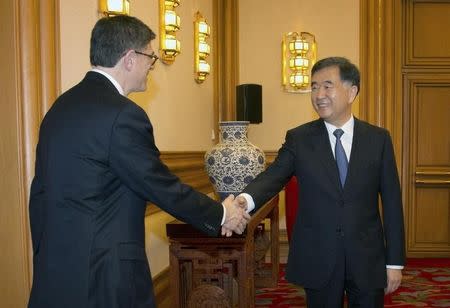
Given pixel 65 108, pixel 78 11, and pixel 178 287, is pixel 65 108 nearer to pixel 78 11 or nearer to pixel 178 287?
pixel 78 11

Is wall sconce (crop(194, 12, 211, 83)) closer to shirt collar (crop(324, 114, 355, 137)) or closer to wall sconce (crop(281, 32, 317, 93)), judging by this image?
wall sconce (crop(281, 32, 317, 93))

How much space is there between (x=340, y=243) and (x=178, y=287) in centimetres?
113

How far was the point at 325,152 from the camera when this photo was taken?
2.39 metres

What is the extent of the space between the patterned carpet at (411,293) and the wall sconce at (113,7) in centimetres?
274

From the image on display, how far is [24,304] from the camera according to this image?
2525 mm

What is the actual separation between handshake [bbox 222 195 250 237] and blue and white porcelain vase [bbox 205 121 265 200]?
24.7 inches

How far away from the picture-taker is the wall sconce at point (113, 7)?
2.97 m

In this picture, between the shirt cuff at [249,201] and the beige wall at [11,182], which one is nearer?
the beige wall at [11,182]

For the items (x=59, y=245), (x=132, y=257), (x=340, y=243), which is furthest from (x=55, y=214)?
(x=340, y=243)

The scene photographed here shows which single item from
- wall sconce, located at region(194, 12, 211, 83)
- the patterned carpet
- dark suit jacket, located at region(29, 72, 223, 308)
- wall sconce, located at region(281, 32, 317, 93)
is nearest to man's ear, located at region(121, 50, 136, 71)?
dark suit jacket, located at region(29, 72, 223, 308)

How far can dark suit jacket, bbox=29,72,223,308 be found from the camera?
1.77 meters

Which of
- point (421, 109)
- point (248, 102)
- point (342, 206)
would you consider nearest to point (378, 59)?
point (421, 109)

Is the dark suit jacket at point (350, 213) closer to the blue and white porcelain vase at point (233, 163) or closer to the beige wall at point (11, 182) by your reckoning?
the blue and white porcelain vase at point (233, 163)

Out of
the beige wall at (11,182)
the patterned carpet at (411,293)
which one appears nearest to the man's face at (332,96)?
the beige wall at (11,182)
